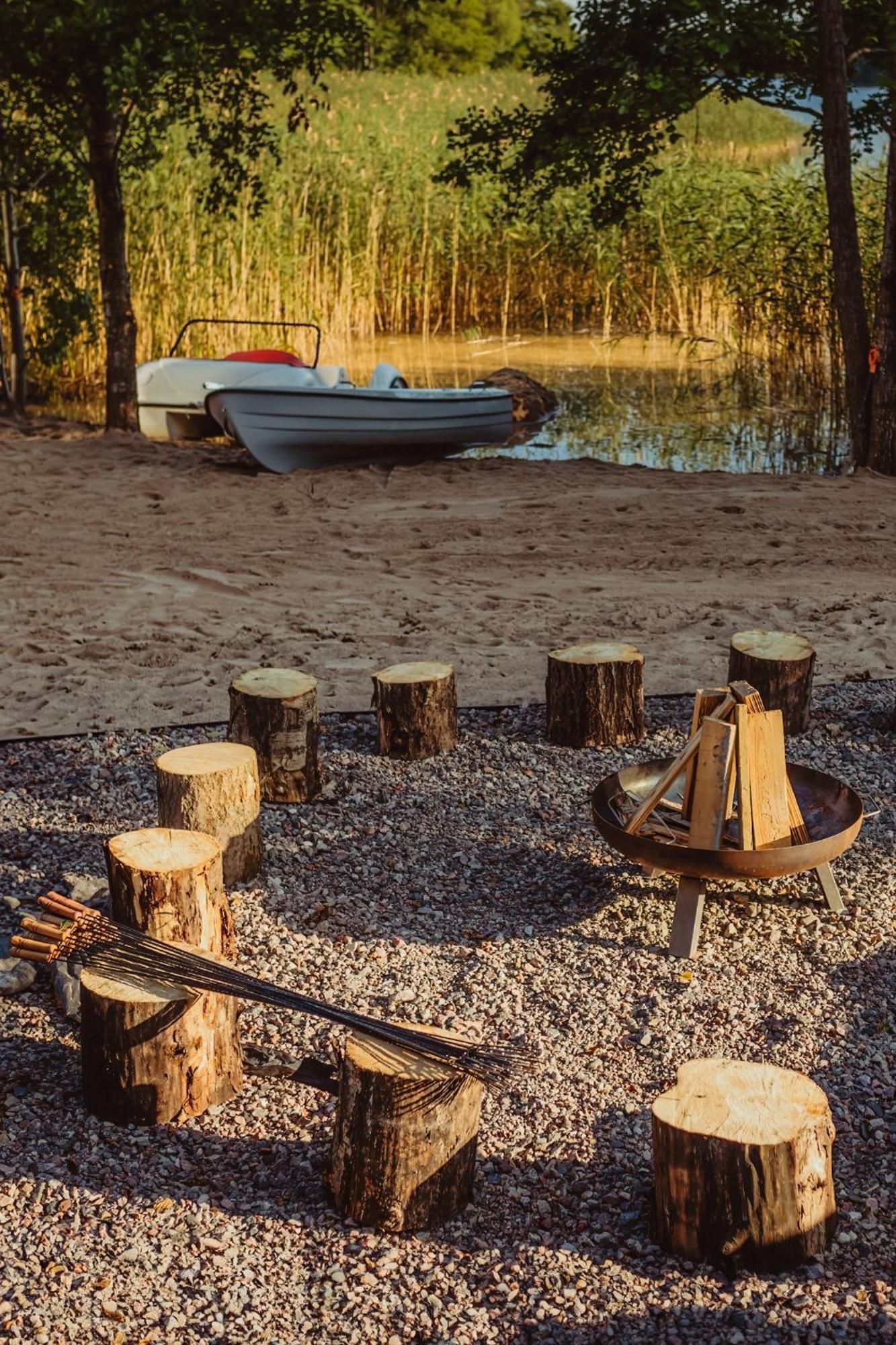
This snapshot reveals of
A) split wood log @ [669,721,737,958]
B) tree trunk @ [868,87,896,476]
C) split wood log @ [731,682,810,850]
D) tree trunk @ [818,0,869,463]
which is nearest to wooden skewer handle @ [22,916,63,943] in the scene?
split wood log @ [669,721,737,958]

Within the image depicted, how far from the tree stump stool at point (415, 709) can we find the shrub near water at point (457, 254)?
8190 mm

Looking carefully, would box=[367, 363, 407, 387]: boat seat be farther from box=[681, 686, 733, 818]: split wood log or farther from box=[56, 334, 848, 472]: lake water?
box=[681, 686, 733, 818]: split wood log

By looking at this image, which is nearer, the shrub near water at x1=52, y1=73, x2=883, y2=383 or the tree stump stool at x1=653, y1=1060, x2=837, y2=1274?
the tree stump stool at x1=653, y1=1060, x2=837, y2=1274

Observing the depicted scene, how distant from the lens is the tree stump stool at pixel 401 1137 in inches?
103

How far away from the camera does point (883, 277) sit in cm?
967

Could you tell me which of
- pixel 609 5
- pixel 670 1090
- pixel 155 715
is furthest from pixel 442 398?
pixel 670 1090

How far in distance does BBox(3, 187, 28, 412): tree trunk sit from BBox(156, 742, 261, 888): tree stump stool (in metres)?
8.98

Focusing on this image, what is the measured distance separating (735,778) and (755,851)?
24 cm

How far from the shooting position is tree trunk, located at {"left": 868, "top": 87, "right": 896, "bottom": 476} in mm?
9523

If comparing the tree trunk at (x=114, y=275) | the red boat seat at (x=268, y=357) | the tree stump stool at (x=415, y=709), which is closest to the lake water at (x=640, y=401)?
the tree trunk at (x=114, y=275)

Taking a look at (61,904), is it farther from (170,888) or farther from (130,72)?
(130,72)

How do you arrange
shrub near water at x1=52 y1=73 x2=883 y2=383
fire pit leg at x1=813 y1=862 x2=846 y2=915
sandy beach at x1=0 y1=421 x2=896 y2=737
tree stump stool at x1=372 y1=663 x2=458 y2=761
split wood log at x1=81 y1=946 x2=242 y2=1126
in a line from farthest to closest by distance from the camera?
shrub near water at x1=52 y1=73 x2=883 y2=383 → sandy beach at x1=0 y1=421 x2=896 y2=737 → tree stump stool at x1=372 y1=663 x2=458 y2=761 → fire pit leg at x1=813 y1=862 x2=846 y2=915 → split wood log at x1=81 y1=946 x2=242 y2=1126

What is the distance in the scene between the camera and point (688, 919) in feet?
11.9

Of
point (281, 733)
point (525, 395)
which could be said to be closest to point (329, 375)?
point (525, 395)
